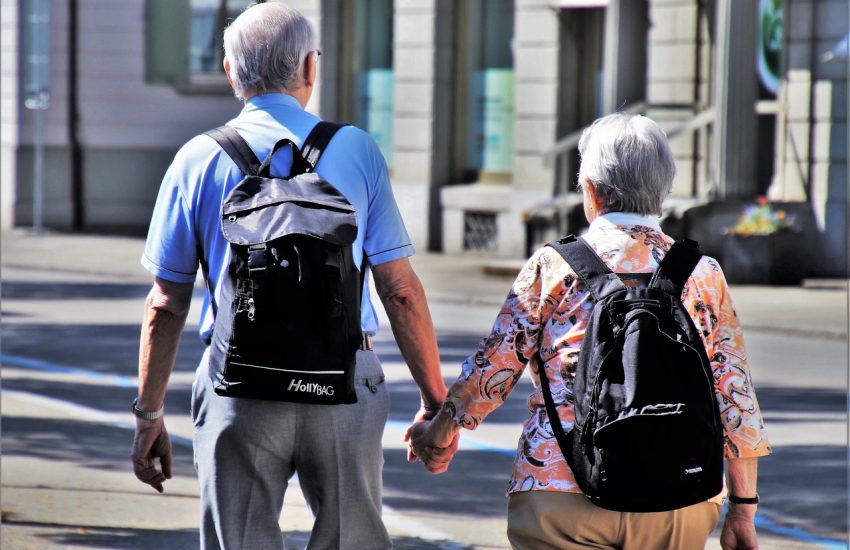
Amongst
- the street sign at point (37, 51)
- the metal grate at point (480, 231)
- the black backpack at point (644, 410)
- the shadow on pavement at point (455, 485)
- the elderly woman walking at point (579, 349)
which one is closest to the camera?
the black backpack at point (644, 410)

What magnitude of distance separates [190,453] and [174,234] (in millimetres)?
4456

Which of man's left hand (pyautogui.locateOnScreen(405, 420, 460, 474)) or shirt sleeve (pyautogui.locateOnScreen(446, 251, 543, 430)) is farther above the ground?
shirt sleeve (pyautogui.locateOnScreen(446, 251, 543, 430))

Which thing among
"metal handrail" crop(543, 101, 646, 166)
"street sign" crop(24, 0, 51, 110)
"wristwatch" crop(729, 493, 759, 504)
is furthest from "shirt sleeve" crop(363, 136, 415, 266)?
"street sign" crop(24, 0, 51, 110)

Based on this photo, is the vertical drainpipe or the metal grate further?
the vertical drainpipe

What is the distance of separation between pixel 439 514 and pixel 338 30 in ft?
57.1

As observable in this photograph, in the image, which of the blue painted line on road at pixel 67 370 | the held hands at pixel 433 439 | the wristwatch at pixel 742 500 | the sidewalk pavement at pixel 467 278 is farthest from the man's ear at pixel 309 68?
the sidewalk pavement at pixel 467 278

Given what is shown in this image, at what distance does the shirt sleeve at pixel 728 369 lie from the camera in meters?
3.51

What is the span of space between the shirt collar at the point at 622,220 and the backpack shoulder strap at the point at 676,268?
3.3 inches

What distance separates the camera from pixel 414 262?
20.4m

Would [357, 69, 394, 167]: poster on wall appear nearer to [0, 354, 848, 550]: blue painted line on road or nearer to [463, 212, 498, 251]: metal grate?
[463, 212, 498, 251]: metal grate

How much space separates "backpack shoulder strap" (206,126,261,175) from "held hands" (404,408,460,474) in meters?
0.75

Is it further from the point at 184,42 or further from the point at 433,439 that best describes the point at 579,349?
the point at 184,42

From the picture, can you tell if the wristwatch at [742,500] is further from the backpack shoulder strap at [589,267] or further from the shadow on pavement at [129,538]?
the shadow on pavement at [129,538]

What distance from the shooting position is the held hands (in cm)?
379
